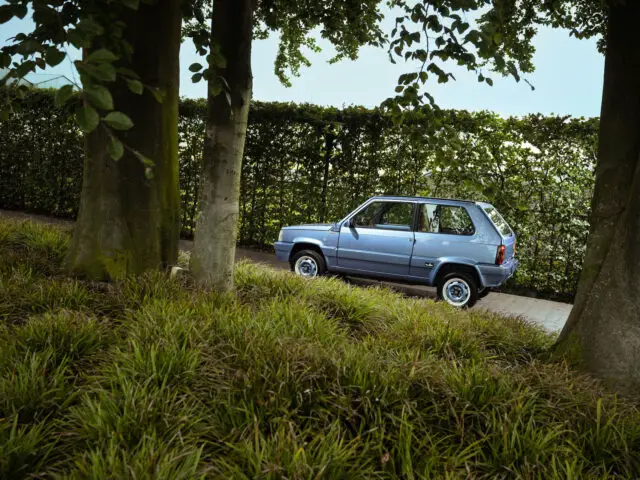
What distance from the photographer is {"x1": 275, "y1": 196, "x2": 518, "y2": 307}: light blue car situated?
6.94 meters

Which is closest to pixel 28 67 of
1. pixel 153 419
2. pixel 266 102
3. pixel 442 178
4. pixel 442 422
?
pixel 153 419

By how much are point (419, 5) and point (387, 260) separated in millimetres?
4265

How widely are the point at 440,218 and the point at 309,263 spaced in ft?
8.28

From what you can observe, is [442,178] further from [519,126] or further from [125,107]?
[125,107]

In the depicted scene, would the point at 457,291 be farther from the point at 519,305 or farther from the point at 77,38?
the point at 77,38

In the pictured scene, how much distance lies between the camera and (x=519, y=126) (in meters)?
8.67

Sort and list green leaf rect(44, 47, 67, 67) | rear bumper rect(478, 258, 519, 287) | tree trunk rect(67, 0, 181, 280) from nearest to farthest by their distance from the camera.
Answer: green leaf rect(44, 47, 67, 67)
tree trunk rect(67, 0, 181, 280)
rear bumper rect(478, 258, 519, 287)

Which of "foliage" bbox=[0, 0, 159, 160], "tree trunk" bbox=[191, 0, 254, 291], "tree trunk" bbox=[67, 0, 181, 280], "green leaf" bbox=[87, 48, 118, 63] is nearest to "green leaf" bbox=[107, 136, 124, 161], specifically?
"foliage" bbox=[0, 0, 159, 160]

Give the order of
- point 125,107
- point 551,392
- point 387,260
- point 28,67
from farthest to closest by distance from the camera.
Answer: point 387,260
point 125,107
point 551,392
point 28,67

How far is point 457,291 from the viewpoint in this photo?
7.21 m

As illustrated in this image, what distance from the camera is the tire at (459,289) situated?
279 inches

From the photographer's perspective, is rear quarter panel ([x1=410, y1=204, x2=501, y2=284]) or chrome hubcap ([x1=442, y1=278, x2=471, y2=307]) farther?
chrome hubcap ([x1=442, y1=278, x2=471, y2=307])

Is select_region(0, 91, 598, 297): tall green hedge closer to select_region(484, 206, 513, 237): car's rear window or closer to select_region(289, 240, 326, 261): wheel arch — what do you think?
select_region(484, 206, 513, 237): car's rear window

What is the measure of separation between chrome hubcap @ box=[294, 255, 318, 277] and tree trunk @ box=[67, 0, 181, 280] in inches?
142
